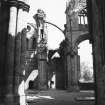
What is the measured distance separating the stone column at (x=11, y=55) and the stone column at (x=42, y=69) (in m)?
18.5

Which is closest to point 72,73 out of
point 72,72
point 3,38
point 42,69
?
point 72,72

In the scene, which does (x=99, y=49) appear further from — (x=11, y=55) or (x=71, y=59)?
(x=71, y=59)

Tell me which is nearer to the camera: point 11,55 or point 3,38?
point 11,55

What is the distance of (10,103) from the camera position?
665 centimetres

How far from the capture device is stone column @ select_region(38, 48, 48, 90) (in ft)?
82.9

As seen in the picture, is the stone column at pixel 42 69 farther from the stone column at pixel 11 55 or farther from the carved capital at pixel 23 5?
the stone column at pixel 11 55

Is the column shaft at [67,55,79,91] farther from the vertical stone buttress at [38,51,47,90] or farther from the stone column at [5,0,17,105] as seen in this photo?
the stone column at [5,0,17,105]

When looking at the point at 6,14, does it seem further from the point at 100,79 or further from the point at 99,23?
the point at 100,79

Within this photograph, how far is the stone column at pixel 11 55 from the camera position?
678cm

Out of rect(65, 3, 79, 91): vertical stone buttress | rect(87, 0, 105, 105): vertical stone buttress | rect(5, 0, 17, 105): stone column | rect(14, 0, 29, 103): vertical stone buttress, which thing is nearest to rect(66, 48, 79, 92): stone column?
rect(65, 3, 79, 91): vertical stone buttress

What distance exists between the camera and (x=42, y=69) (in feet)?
84.3

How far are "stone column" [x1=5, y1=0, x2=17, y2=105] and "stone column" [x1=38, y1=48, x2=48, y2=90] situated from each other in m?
18.5

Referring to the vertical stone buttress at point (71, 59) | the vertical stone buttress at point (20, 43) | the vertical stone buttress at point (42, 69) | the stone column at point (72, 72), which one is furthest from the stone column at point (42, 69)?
the vertical stone buttress at point (20, 43)

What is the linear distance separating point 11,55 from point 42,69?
1873 cm
